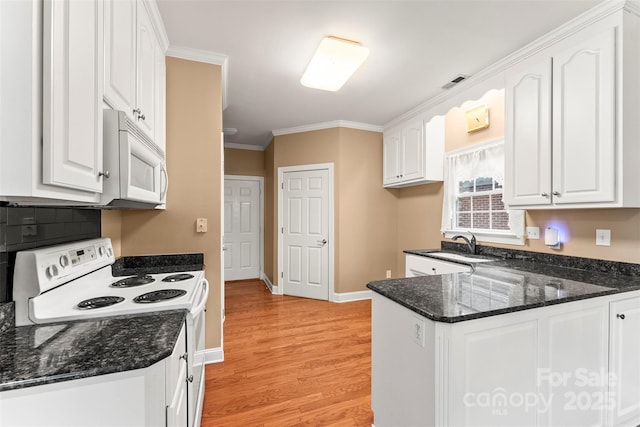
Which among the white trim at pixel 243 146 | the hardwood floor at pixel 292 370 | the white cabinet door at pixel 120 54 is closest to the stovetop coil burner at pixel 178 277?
the hardwood floor at pixel 292 370

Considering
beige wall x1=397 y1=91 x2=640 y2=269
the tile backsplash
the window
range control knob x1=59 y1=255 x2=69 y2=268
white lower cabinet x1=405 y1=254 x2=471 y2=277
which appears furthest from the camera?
the window

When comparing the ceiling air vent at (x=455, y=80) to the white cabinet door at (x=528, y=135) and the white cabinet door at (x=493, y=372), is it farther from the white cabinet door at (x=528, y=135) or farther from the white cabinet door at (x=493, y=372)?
the white cabinet door at (x=493, y=372)

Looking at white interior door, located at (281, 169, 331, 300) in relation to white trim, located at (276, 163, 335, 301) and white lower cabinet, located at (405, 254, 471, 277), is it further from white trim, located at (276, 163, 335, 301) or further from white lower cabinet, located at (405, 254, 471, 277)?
white lower cabinet, located at (405, 254, 471, 277)

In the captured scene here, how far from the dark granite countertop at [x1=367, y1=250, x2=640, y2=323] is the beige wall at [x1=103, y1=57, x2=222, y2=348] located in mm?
1465

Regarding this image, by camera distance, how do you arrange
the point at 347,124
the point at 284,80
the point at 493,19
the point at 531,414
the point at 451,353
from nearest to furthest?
the point at 451,353 < the point at 531,414 < the point at 493,19 < the point at 284,80 < the point at 347,124

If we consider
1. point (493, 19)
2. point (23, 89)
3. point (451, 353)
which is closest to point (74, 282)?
point (23, 89)

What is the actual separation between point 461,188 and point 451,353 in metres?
2.63

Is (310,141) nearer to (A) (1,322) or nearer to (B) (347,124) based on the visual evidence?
(B) (347,124)

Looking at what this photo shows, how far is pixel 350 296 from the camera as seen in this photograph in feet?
13.4

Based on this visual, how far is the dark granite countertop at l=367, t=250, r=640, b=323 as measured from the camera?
1.23 meters

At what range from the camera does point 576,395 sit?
1.42 m

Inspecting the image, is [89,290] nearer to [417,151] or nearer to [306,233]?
[306,233]

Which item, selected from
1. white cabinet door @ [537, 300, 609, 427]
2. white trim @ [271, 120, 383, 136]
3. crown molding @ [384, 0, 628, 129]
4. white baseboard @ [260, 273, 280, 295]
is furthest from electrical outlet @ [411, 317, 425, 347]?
white baseboard @ [260, 273, 280, 295]

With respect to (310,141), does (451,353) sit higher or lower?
lower
